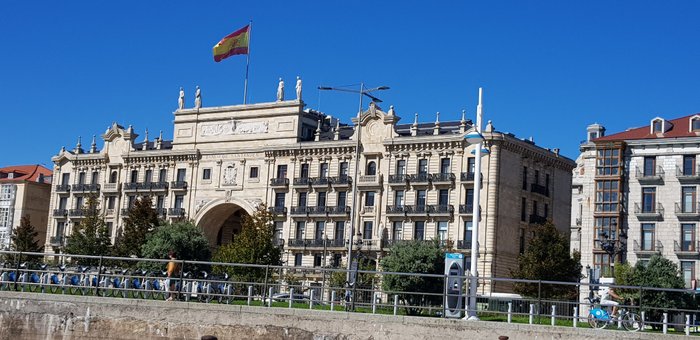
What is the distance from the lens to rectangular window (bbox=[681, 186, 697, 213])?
217 feet

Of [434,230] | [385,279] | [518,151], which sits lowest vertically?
[385,279]

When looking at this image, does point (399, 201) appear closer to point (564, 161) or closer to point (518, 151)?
point (518, 151)

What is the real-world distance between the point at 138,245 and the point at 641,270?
37.6m

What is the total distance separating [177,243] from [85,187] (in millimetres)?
30969

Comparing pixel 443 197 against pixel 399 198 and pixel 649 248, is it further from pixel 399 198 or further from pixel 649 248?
pixel 649 248

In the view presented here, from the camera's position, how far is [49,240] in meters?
93.4

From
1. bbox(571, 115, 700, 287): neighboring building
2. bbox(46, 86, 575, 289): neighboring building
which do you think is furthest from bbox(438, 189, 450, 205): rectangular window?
bbox(571, 115, 700, 287): neighboring building

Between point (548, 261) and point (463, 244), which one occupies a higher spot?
point (463, 244)

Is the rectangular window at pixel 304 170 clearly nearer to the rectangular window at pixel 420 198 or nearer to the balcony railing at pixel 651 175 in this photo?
the rectangular window at pixel 420 198

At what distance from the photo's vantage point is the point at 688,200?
218 ft

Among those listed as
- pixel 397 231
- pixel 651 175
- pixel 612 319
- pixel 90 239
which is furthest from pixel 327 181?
pixel 612 319

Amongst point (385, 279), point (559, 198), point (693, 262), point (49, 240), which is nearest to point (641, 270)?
point (693, 262)

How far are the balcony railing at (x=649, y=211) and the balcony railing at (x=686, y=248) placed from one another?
6.98 feet

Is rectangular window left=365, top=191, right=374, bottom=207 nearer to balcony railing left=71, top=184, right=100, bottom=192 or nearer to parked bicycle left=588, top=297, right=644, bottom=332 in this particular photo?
balcony railing left=71, top=184, right=100, bottom=192
